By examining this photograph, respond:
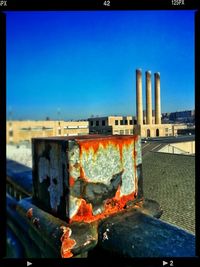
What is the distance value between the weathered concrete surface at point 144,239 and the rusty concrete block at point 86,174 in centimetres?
8

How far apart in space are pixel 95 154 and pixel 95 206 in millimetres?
219

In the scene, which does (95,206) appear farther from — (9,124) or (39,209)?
(9,124)

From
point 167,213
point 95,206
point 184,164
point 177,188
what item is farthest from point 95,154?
point 184,164

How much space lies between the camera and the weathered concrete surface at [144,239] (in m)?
0.83

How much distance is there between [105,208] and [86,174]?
0.63ft

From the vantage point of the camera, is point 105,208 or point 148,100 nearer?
point 105,208

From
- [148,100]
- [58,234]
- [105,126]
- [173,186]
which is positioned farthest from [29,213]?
[148,100]

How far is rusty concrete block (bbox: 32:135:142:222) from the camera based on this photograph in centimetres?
89

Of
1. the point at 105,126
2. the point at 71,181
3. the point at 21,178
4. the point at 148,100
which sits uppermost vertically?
the point at 148,100

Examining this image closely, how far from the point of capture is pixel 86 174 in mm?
906

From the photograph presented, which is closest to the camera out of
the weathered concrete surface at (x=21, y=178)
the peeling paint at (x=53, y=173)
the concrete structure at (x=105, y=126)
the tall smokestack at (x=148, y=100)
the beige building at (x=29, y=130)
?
the peeling paint at (x=53, y=173)

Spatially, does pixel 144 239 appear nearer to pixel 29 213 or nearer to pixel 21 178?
pixel 29 213

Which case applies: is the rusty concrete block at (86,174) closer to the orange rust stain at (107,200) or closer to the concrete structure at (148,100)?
the orange rust stain at (107,200)
